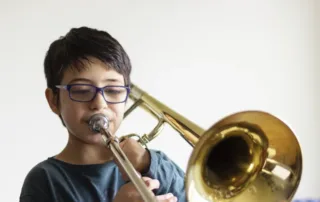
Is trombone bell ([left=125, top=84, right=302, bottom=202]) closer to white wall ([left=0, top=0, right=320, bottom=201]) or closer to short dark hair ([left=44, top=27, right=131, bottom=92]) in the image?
short dark hair ([left=44, top=27, right=131, bottom=92])

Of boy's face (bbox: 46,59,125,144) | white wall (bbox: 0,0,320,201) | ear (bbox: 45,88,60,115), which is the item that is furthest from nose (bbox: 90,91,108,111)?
white wall (bbox: 0,0,320,201)

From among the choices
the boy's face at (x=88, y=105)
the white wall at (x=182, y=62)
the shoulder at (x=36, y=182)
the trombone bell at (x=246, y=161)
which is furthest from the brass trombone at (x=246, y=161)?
the white wall at (x=182, y=62)

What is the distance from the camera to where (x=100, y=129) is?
79 centimetres

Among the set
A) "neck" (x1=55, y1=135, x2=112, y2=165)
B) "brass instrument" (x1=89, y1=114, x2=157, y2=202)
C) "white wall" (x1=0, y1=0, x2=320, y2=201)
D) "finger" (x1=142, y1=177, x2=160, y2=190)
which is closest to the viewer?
"brass instrument" (x1=89, y1=114, x2=157, y2=202)

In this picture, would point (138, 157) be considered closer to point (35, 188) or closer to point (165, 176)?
point (165, 176)

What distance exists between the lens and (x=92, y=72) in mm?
818

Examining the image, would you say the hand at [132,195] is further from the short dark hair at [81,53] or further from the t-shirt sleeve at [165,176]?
the short dark hair at [81,53]

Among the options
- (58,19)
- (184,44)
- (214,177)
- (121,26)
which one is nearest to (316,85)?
(184,44)

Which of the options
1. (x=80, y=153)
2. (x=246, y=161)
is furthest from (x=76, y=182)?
(x=246, y=161)

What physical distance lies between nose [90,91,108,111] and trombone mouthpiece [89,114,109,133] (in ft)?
0.05

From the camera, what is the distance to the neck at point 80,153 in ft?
2.84

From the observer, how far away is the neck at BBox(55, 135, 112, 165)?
86 centimetres

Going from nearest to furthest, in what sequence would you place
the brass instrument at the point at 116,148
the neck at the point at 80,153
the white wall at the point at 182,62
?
the brass instrument at the point at 116,148 → the neck at the point at 80,153 → the white wall at the point at 182,62

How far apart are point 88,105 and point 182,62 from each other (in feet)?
2.73
